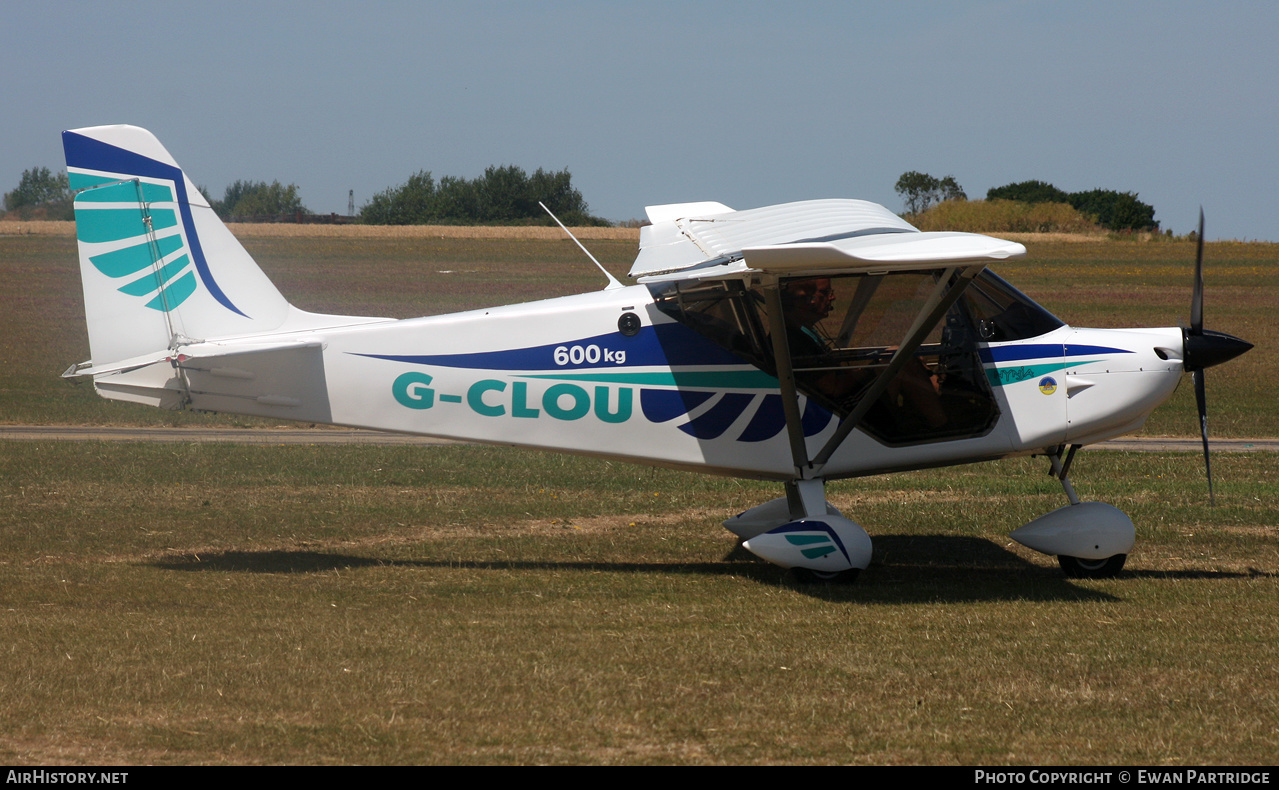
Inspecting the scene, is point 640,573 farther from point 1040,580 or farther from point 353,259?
point 353,259

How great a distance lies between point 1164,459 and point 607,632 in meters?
10.1

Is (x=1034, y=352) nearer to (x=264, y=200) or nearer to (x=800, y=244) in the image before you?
(x=800, y=244)

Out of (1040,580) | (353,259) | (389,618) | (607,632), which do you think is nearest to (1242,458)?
(1040,580)

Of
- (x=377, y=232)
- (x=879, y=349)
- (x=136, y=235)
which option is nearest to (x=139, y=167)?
(x=136, y=235)

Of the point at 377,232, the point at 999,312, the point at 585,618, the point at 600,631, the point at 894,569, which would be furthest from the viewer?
the point at 377,232

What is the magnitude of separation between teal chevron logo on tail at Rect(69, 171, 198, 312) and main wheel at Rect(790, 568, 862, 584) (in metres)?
5.25

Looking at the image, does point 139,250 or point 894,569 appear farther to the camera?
point 894,569

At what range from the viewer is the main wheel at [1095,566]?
8.70 metres

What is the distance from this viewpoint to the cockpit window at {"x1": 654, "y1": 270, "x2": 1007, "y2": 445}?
8492 millimetres

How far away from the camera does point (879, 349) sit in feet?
28.1

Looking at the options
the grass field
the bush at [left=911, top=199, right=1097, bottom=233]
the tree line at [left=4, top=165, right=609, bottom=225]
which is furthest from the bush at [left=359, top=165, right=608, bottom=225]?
the grass field

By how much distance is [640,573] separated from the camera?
8.99 metres

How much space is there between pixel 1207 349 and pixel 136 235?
8.27 meters

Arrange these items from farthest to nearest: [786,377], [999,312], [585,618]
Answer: [999,312], [786,377], [585,618]
